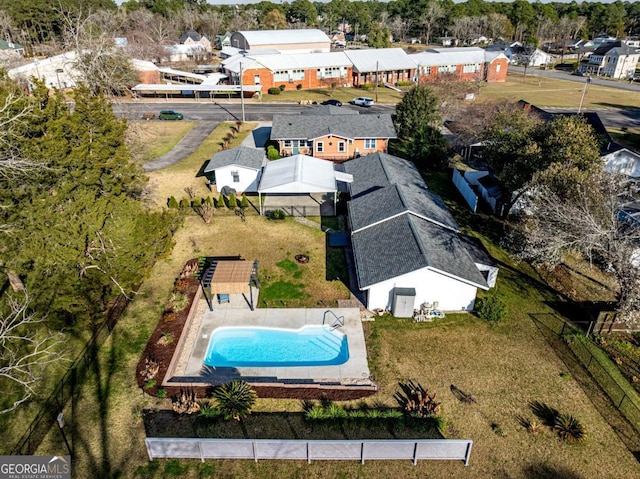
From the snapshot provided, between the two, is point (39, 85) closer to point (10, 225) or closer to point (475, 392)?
point (10, 225)

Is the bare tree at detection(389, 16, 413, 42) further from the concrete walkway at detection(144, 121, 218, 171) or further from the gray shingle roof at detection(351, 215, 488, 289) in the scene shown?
the gray shingle roof at detection(351, 215, 488, 289)

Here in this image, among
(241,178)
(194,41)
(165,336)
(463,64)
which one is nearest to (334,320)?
(165,336)

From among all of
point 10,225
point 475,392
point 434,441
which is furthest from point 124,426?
point 475,392

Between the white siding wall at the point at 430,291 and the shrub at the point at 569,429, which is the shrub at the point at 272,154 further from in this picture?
the shrub at the point at 569,429

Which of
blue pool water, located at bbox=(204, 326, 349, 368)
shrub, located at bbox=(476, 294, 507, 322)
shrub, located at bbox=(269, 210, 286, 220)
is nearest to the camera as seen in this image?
blue pool water, located at bbox=(204, 326, 349, 368)

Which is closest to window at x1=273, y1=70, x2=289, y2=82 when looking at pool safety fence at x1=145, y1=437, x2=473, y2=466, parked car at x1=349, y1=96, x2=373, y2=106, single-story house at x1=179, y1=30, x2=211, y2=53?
parked car at x1=349, y1=96, x2=373, y2=106

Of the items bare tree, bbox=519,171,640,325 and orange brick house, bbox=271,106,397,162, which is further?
orange brick house, bbox=271,106,397,162
